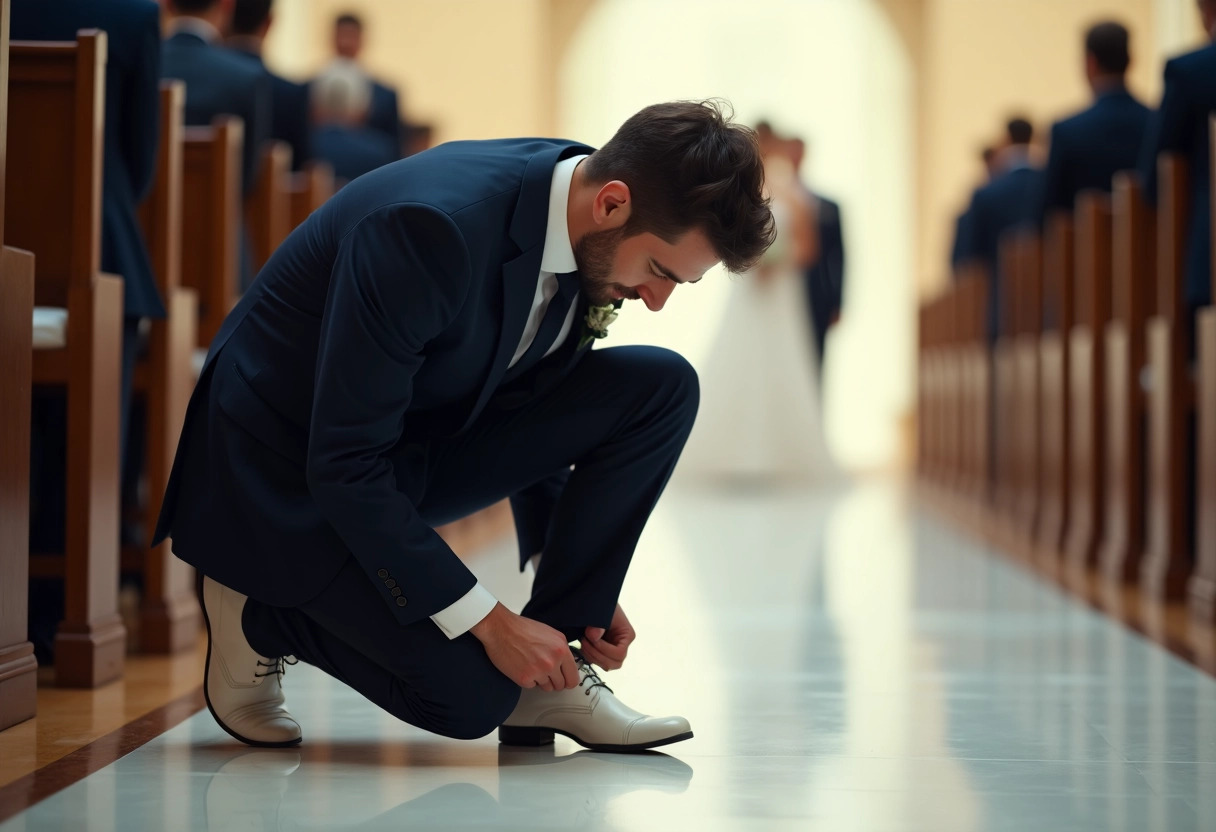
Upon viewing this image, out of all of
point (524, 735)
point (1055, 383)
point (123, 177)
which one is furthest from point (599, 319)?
point (1055, 383)

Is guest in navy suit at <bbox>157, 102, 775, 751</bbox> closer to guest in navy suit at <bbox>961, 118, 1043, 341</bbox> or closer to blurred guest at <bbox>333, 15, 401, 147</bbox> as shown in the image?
blurred guest at <bbox>333, 15, 401, 147</bbox>

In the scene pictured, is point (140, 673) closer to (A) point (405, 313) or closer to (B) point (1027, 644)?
(A) point (405, 313)

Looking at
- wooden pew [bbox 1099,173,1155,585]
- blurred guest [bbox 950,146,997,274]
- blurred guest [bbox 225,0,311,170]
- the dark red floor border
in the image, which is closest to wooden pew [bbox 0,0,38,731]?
the dark red floor border

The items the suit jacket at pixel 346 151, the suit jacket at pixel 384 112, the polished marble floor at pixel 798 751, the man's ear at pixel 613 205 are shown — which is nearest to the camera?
the polished marble floor at pixel 798 751

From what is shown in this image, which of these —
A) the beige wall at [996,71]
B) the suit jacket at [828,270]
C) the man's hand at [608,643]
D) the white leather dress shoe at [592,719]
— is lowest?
the white leather dress shoe at [592,719]

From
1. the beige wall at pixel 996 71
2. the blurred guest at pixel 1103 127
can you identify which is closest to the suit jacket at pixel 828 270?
the blurred guest at pixel 1103 127

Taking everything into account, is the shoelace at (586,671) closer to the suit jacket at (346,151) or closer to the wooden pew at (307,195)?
the wooden pew at (307,195)

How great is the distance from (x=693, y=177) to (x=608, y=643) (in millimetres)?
613

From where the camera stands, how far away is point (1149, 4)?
10945mm

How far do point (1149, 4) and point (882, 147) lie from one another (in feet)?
7.33

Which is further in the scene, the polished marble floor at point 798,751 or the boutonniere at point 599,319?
the boutonniere at point 599,319

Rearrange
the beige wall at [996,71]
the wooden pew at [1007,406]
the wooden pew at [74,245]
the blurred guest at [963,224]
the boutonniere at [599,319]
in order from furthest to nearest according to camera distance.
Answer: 1. the beige wall at [996,71]
2. the blurred guest at [963,224]
3. the wooden pew at [1007,406]
4. the wooden pew at [74,245]
5. the boutonniere at [599,319]

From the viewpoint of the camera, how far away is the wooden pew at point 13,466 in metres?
1.94

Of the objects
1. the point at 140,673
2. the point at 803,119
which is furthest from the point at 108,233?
the point at 803,119
